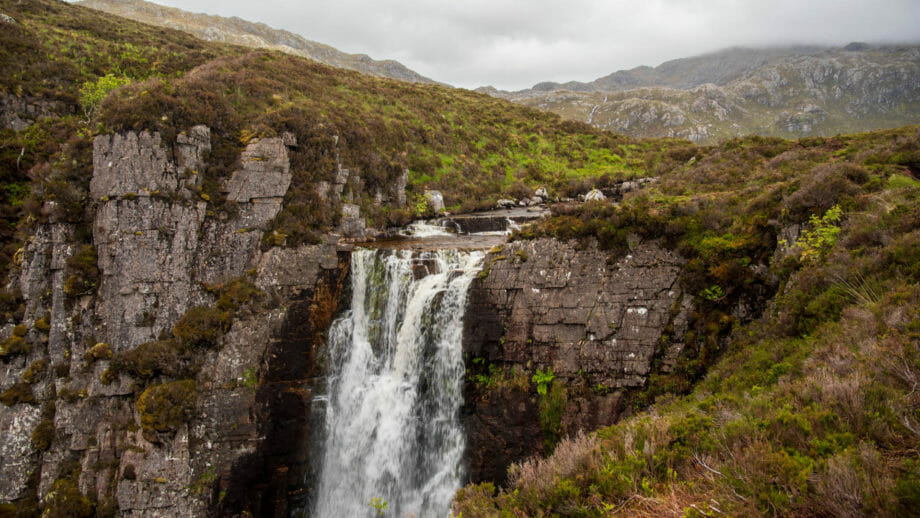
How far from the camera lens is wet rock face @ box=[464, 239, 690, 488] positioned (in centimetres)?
1227

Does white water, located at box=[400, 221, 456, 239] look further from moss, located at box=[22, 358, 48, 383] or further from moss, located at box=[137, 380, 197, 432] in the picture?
moss, located at box=[22, 358, 48, 383]

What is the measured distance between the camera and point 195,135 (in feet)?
57.4

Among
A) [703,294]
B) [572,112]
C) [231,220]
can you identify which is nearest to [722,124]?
[572,112]

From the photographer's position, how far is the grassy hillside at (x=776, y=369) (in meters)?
3.97

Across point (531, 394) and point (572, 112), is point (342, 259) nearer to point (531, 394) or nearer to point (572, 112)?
point (531, 394)

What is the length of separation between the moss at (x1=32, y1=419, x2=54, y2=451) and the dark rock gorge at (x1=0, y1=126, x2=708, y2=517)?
11cm

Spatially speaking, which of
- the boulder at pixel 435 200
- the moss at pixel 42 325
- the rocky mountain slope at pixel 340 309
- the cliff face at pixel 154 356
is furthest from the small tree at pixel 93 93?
the boulder at pixel 435 200

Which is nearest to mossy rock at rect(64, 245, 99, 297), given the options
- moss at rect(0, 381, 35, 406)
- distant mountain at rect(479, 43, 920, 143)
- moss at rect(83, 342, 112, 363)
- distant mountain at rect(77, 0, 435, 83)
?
moss at rect(83, 342, 112, 363)

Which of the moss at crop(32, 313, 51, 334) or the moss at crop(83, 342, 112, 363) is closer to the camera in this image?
the moss at crop(83, 342, 112, 363)

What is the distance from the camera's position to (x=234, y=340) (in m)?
15.6

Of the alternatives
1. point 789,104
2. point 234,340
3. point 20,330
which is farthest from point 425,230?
point 789,104

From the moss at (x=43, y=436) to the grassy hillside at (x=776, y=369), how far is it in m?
17.8

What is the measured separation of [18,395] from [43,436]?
195 centimetres

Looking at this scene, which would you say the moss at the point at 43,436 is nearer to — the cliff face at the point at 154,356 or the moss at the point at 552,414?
the cliff face at the point at 154,356
